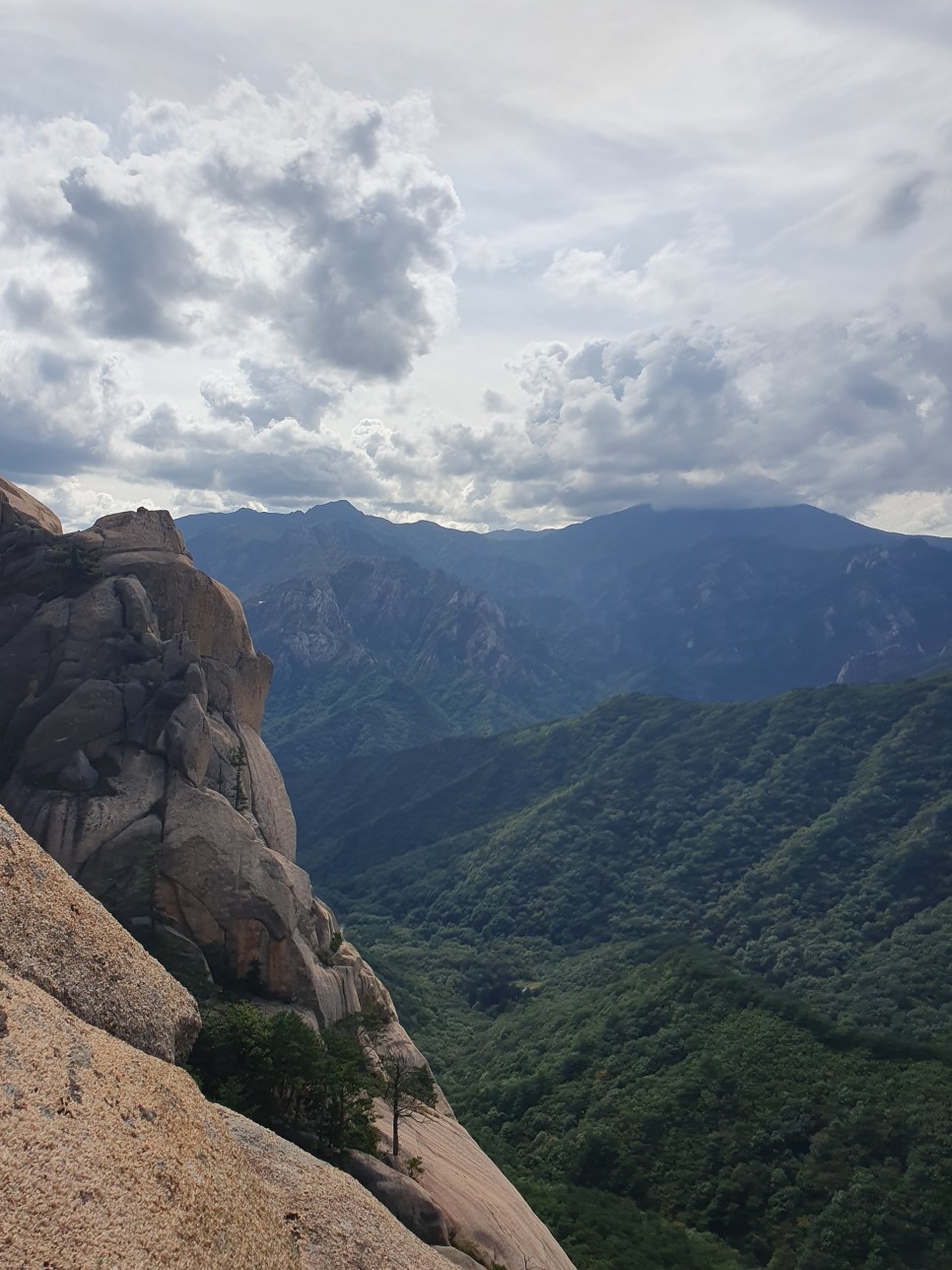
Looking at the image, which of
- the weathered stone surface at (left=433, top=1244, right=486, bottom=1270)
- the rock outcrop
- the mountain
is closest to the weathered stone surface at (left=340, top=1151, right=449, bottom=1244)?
the mountain

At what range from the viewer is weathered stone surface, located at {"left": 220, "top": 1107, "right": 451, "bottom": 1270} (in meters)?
28.5

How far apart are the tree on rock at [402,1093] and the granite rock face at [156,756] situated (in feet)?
20.8

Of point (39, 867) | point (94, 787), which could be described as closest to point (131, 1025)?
point (39, 867)

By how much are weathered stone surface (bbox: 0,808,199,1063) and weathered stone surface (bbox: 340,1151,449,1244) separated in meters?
12.1

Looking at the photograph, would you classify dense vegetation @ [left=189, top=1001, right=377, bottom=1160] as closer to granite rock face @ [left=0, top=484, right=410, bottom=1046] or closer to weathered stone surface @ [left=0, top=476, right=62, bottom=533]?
granite rock face @ [left=0, top=484, right=410, bottom=1046]

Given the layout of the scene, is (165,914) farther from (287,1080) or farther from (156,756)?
(287,1080)

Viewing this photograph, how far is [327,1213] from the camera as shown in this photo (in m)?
30.1

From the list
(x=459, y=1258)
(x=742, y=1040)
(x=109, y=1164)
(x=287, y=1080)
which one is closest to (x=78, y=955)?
(x=109, y=1164)

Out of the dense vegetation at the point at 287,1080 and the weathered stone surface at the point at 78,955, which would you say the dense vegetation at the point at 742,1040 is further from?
the weathered stone surface at the point at 78,955

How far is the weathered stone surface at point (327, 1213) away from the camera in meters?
28.5

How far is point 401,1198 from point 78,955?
20839 millimetres

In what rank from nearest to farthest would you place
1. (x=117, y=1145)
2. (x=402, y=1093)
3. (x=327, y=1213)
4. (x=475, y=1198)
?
(x=117, y=1145) → (x=327, y=1213) → (x=475, y=1198) → (x=402, y=1093)

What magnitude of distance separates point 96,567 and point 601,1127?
8759cm

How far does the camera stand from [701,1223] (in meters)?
82.8
